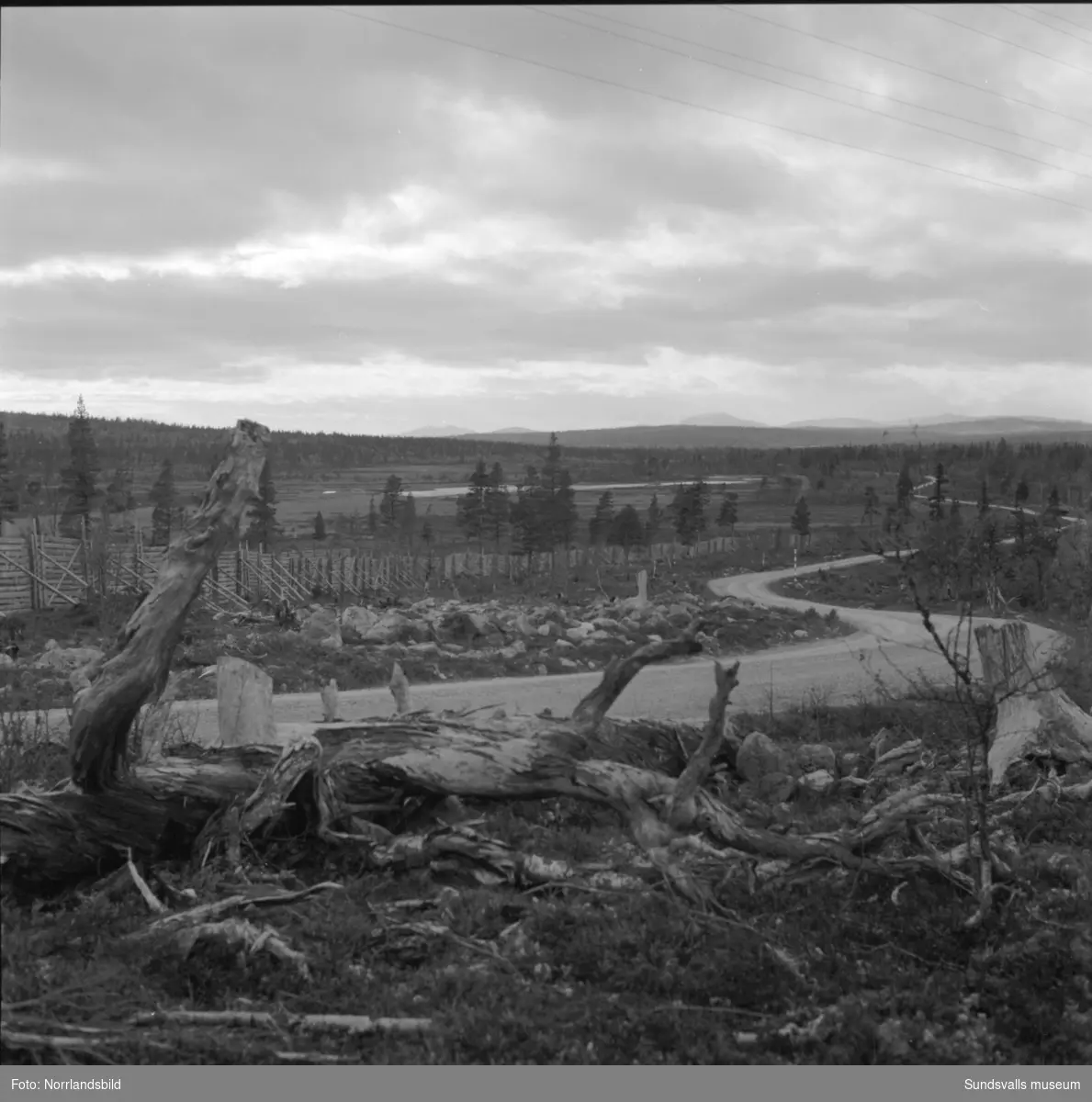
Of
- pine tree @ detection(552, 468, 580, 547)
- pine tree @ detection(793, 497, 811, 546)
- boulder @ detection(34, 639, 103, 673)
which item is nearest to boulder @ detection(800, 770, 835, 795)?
boulder @ detection(34, 639, 103, 673)

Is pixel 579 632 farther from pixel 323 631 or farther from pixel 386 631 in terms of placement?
pixel 323 631

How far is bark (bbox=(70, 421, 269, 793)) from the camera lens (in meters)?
5.56

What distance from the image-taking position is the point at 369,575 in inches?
1361

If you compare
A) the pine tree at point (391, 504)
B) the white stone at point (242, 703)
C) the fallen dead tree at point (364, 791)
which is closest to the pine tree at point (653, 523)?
the pine tree at point (391, 504)

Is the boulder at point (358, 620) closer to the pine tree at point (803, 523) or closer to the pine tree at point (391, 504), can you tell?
the pine tree at point (803, 523)

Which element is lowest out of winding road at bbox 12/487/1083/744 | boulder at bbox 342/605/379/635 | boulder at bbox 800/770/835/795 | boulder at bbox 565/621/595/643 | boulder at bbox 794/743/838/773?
winding road at bbox 12/487/1083/744

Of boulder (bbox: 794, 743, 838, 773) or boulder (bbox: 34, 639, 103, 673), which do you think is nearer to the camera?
boulder (bbox: 794, 743, 838, 773)

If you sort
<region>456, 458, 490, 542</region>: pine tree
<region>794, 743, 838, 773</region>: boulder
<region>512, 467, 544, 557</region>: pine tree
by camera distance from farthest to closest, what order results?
<region>456, 458, 490, 542</region>: pine tree
<region>512, 467, 544, 557</region>: pine tree
<region>794, 743, 838, 773</region>: boulder

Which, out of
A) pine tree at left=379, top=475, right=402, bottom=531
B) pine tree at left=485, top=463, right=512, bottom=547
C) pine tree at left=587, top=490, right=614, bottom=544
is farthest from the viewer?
pine tree at left=379, top=475, right=402, bottom=531

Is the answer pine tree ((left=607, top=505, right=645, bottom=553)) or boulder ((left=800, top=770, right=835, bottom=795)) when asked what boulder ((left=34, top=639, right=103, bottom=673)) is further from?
pine tree ((left=607, top=505, right=645, bottom=553))

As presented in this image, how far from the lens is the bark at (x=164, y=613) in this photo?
5.56 metres

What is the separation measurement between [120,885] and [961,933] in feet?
14.7

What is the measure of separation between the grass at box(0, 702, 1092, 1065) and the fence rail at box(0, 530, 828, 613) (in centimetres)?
989

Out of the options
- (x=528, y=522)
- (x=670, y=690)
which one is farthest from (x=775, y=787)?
(x=528, y=522)
